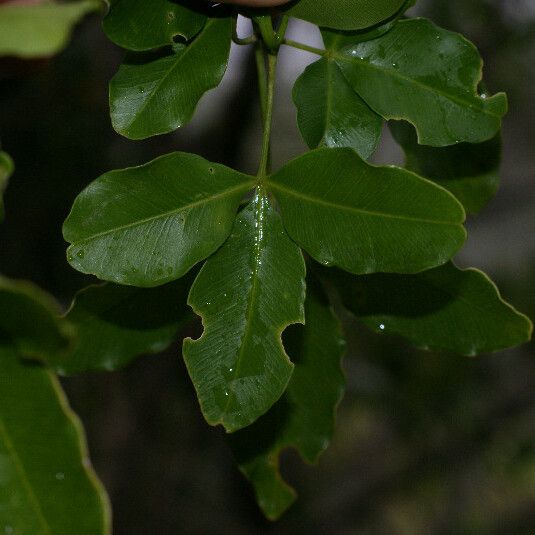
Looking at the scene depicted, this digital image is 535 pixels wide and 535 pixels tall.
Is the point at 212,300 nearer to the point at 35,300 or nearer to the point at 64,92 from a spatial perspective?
the point at 35,300

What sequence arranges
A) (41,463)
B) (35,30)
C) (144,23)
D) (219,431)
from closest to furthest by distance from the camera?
(35,30)
(41,463)
(144,23)
(219,431)

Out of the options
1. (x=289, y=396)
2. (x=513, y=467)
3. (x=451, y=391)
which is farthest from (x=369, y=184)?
(x=513, y=467)

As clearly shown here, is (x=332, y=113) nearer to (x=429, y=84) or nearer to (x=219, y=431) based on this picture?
(x=429, y=84)

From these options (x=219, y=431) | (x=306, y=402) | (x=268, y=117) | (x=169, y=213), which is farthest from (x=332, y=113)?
(x=219, y=431)

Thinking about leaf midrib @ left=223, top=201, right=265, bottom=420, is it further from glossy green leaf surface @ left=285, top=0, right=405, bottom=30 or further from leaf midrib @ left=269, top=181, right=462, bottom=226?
glossy green leaf surface @ left=285, top=0, right=405, bottom=30

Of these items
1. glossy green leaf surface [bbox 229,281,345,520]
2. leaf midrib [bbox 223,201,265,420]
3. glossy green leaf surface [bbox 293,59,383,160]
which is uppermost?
glossy green leaf surface [bbox 293,59,383,160]

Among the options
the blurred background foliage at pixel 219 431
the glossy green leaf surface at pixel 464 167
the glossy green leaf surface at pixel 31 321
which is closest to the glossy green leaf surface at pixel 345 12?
the glossy green leaf surface at pixel 464 167

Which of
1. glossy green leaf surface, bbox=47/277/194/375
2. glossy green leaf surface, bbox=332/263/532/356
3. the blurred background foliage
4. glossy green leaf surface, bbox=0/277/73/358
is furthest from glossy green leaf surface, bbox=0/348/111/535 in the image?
the blurred background foliage
